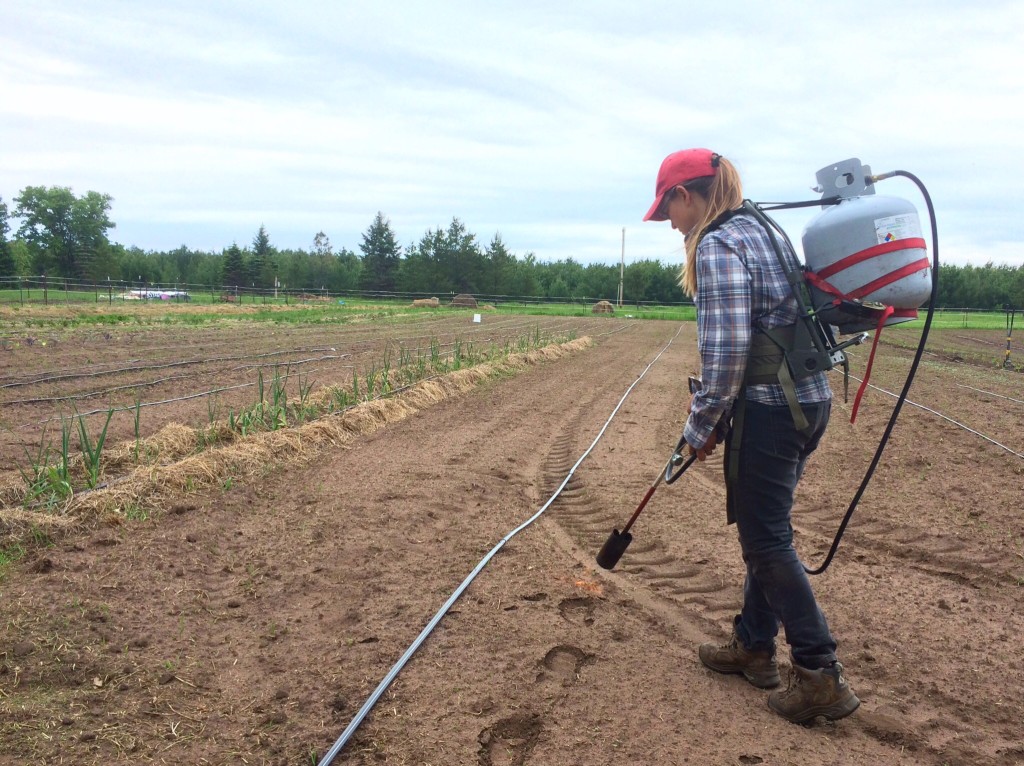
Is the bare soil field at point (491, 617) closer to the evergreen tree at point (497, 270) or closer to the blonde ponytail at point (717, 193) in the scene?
the blonde ponytail at point (717, 193)

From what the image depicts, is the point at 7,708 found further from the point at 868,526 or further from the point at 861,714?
the point at 868,526

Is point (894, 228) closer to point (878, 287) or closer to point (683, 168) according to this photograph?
point (878, 287)

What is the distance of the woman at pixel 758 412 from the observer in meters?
2.46

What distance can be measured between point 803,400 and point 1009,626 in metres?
1.92

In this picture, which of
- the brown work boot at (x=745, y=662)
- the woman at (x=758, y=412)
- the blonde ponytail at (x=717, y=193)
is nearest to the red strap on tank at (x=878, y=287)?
the woman at (x=758, y=412)

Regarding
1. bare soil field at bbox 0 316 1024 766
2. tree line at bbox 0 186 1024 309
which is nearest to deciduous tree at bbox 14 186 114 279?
tree line at bbox 0 186 1024 309

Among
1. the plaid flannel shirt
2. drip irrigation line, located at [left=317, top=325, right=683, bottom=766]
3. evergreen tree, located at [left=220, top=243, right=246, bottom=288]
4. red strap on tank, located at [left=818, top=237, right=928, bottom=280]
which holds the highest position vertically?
evergreen tree, located at [left=220, top=243, right=246, bottom=288]

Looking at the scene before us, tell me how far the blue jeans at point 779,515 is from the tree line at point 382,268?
60078 millimetres

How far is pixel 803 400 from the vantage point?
2498 mm

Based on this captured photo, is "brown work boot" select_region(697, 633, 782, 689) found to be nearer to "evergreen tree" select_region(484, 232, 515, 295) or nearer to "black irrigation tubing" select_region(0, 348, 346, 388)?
"black irrigation tubing" select_region(0, 348, 346, 388)

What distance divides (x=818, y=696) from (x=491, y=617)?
147 centimetres

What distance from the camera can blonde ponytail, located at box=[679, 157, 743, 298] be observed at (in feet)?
8.68

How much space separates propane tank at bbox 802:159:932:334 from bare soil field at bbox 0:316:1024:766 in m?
1.44

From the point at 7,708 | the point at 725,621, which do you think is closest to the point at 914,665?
the point at 725,621
